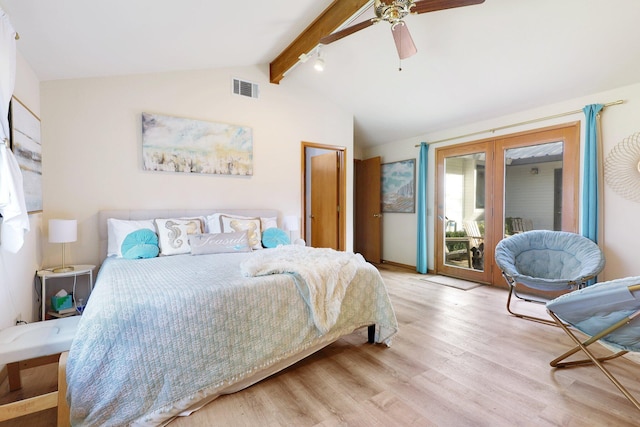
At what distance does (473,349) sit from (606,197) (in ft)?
7.93

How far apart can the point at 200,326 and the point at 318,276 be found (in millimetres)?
781

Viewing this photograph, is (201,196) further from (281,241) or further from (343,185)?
(343,185)

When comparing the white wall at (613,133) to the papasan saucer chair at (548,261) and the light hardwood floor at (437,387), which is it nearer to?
the papasan saucer chair at (548,261)

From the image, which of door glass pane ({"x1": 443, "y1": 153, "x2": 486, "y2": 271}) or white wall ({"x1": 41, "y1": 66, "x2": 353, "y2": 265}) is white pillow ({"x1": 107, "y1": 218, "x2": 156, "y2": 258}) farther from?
door glass pane ({"x1": 443, "y1": 153, "x2": 486, "y2": 271})

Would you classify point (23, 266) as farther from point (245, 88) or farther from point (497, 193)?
point (497, 193)

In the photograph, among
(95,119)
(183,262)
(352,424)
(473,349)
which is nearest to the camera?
(352,424)

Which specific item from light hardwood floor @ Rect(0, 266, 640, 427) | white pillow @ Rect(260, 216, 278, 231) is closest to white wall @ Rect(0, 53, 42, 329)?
light hardwood floor @ Rect(0, 266, 640, 427)

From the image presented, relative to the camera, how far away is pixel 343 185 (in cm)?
487

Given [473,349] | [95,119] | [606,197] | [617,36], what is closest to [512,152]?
[606,197]

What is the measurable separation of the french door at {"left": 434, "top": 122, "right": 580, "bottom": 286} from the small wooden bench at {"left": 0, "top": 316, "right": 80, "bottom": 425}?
183 inches

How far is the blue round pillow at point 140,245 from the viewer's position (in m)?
2.77

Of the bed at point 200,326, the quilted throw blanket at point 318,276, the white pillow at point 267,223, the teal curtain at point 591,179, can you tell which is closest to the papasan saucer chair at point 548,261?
the teal curtain at point 591,179

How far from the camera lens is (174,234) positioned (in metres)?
3.04

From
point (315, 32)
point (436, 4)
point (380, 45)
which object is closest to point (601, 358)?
point (436, 4)
